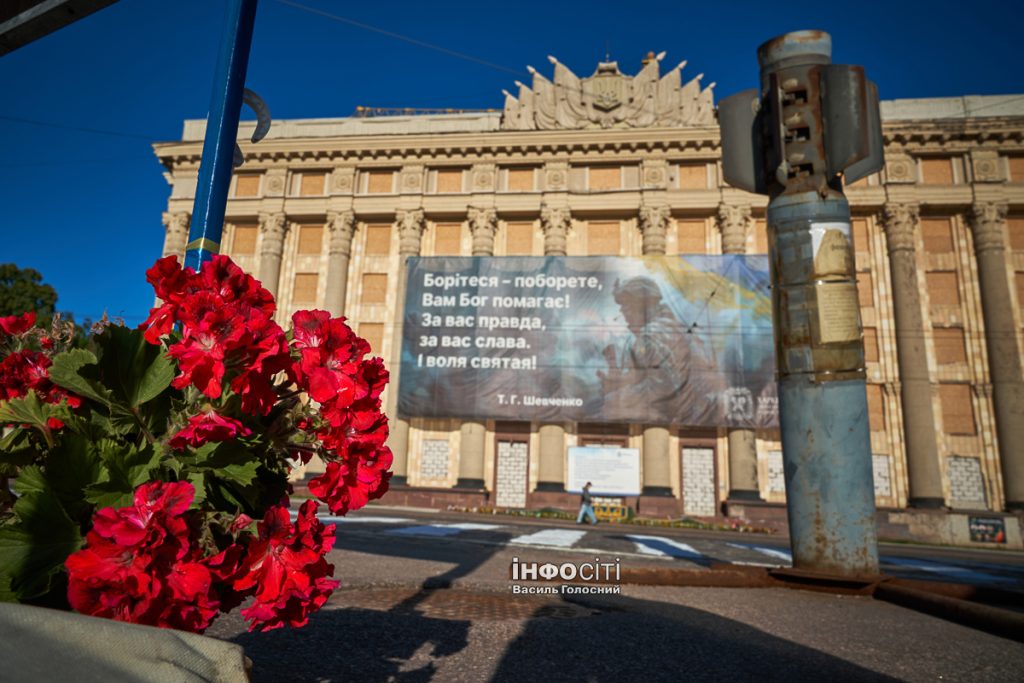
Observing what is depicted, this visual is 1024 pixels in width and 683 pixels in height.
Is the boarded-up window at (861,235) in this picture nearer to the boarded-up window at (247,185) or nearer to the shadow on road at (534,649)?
the shadow on road at (534,649)

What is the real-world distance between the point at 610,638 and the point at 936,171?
30398 mm

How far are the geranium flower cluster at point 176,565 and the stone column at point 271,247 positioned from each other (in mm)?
27276

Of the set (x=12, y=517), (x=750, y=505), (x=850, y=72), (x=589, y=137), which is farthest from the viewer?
(x=589, y=137)

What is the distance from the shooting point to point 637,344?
22.3m

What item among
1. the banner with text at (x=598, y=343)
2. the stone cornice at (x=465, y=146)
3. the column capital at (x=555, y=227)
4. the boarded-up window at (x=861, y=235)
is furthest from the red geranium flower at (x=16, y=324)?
the boarded-up window at (x=861, y=235)

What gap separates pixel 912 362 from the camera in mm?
22891

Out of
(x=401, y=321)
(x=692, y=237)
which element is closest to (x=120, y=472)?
(x=401, y=321)

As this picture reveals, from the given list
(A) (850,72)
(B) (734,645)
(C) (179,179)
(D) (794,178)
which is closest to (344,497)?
(B) (734,645)

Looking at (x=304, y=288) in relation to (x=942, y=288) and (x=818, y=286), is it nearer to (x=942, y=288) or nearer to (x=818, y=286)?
(x=818, y=286)

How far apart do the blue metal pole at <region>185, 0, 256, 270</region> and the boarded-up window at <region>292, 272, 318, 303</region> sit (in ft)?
83.5

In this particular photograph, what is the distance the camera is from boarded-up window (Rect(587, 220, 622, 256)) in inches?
1042

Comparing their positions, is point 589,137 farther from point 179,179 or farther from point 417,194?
point 179,179

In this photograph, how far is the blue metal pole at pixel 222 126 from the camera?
2285mm

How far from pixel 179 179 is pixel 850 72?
31.2 meters
